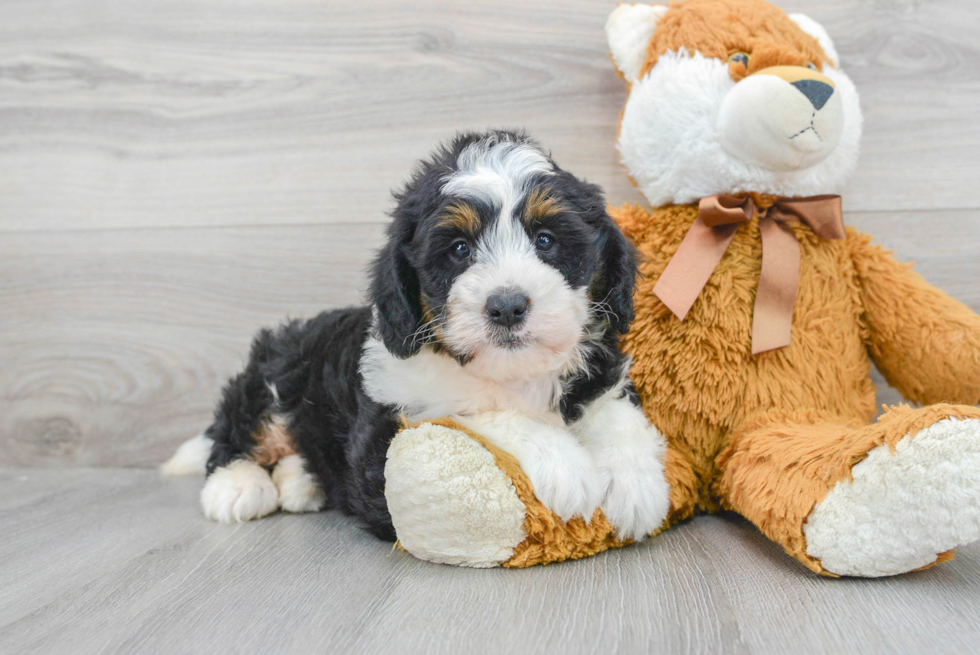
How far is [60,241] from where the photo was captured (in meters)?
2.52

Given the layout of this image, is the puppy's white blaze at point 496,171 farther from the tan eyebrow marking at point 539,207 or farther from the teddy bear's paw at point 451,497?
the teddy bear's paw at point 451,497

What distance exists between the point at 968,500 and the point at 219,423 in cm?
182

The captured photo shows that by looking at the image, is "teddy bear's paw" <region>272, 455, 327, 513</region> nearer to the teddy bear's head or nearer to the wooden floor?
the wooden floor

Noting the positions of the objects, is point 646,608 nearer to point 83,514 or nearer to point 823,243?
point 823,243

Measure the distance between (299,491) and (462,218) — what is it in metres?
0.98

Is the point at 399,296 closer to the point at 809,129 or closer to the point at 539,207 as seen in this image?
the point at 539,207

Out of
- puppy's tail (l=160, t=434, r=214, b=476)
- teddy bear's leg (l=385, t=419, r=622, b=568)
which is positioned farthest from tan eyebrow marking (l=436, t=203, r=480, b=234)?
puppy's tail (l=160, t=434, r=214, b=476)

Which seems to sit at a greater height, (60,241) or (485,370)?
(485,370)

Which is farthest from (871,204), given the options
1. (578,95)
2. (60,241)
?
(60,241)

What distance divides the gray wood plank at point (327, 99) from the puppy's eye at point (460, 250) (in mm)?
929

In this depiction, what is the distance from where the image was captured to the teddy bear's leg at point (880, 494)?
3.86ft

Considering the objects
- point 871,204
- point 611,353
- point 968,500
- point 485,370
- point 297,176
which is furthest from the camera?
point 297,176

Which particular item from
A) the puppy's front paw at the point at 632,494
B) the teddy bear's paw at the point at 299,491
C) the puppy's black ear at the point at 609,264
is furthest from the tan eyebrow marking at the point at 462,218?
the teddy bear's paw at the point at 299,491

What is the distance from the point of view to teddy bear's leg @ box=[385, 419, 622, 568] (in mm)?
1331
